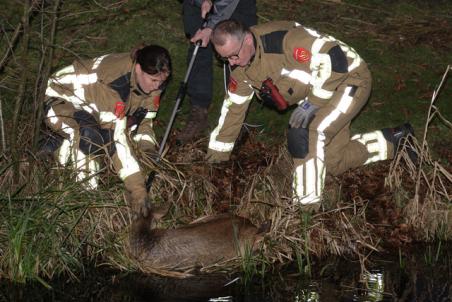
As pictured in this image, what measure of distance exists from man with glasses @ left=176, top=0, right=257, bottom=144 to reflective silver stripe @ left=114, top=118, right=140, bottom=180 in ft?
4.36

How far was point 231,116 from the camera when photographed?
8797mm

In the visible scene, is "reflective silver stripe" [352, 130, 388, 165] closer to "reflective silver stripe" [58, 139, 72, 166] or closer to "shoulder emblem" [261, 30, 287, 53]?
"shoulder emblem" [261, 30, 287, 53]

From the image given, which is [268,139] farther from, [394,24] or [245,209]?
[394,24]

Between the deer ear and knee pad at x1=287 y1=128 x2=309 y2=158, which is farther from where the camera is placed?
knee pad at x1=287 y1=128 x2=309 y2=158

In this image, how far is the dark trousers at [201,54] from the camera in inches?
368

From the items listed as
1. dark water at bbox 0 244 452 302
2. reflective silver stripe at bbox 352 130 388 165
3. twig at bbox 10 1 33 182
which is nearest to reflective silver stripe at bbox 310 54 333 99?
reflective silver stripe at bbox 352 130 388 165

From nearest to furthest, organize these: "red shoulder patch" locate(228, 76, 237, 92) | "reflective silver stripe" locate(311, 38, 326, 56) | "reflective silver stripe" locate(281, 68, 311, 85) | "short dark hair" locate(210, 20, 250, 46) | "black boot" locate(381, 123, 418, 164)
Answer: "short dark hair" locate(210, 20, 250, 46)
"reflective silver stripe" locate(311, 38, 326, 56)
"reflective silver stripe" locate(281, 68, 311, 85)
"red shoulder patch" locate(228, 76, 237, 92)
"black boot" locate(381, 123, 418, 164)

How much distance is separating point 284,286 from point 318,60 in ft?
6.88

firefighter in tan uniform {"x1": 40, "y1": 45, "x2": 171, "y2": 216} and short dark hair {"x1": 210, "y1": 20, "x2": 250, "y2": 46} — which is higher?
short dark hair {"x1": 210, "y1": 20, "x2": 250, "y2": 46}

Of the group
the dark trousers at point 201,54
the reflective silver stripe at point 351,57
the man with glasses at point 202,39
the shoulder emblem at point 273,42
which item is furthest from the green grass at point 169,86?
the shoulder emblem at point 273,42

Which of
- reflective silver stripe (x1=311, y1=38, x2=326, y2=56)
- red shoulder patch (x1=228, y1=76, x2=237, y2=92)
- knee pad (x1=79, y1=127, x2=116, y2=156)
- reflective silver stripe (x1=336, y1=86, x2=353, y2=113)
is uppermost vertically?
reflective silver stripe (x1=311, y1=38, x2=326, y2=56)

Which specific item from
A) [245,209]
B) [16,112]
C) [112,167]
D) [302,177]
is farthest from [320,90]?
[16,112]

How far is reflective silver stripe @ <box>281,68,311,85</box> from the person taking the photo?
825 centimetres

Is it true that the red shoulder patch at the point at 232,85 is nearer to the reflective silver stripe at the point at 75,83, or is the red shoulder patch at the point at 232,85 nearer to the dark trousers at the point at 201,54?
the dark trousers at the point at 201,54
